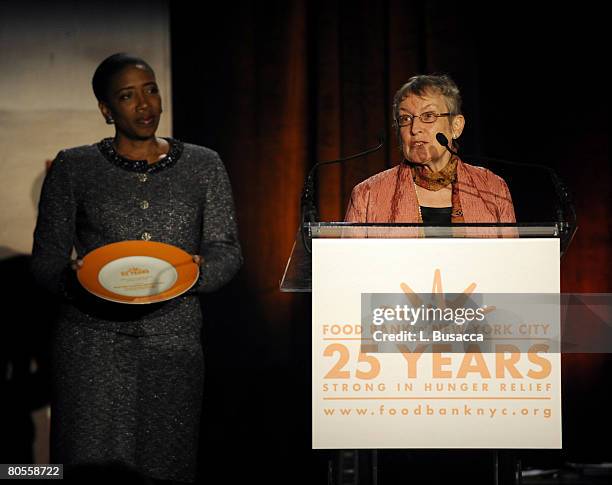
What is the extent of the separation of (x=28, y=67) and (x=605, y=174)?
2359mm

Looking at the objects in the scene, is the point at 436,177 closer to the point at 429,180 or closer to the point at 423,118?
the point at 429,180

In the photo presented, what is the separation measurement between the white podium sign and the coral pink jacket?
45 centimetres

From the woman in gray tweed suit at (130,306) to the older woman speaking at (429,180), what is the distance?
21.2 inches

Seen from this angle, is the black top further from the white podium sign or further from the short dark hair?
the short dark hair

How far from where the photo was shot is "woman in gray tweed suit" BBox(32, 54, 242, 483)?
2795 mm

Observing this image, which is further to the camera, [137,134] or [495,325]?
[137,134]

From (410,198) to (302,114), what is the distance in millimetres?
1428

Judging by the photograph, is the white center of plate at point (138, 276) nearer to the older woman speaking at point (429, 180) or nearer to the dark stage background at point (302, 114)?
the older woman speaking at point (429, 180)

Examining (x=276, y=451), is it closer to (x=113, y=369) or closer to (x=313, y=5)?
(x=113, y=369)

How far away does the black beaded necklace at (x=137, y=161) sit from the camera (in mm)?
2900

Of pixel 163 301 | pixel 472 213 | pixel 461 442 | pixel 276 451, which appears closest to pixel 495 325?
pixel 461 442

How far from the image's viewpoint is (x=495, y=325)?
82.4 inches

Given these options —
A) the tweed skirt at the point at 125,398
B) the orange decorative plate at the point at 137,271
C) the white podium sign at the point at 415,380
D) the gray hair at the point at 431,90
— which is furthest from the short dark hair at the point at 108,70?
the white podium sign at the point at 415,380

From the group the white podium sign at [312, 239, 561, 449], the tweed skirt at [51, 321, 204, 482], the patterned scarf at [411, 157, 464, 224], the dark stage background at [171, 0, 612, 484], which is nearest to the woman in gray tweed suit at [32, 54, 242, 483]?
the tweed skirt at [51, 321, 204, 482]
